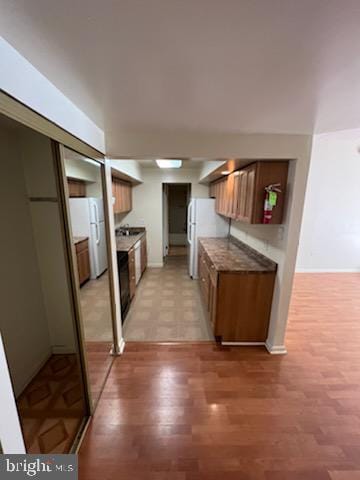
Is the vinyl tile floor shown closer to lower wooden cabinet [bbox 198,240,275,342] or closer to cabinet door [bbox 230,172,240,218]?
lower wooden cabinet [bbox 198,240,275,342]

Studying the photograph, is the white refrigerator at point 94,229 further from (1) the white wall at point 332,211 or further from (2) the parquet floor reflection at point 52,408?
(1) the white wall at point 332,211

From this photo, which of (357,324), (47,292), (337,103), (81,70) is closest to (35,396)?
(47,292)

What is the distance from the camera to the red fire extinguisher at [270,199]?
1.99 m

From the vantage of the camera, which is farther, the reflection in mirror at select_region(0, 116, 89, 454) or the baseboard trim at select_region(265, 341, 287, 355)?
the baseboard trim at select_region(265, 341, 287, 355)

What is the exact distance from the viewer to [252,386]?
1914 millimetres

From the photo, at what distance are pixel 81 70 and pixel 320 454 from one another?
8.86 feet

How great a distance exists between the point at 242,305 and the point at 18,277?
2.27 m

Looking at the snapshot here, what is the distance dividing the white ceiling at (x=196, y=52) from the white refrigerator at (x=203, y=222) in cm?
280

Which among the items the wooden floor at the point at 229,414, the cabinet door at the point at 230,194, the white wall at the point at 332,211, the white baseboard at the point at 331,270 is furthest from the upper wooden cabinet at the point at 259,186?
the white baseboard at the point at 331,270

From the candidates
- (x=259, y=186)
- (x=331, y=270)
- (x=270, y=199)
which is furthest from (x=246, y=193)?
(x=331, y=270)

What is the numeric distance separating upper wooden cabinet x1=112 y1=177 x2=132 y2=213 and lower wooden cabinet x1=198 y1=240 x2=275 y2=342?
2.24m

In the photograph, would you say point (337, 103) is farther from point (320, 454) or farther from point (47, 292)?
point (47, 292)

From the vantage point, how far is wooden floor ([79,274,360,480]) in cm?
132

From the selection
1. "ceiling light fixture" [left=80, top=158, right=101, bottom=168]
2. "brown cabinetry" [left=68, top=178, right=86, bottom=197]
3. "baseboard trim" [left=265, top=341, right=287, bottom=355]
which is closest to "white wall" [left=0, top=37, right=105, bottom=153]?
"ceiling light fixture" [left=80, top=158, right=101, bottom=168]
